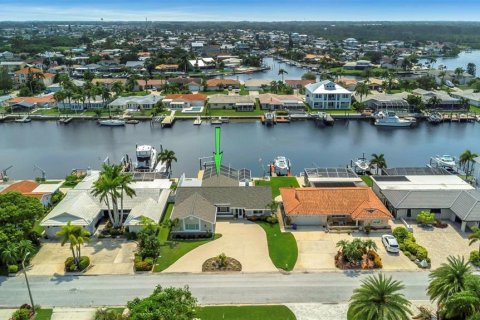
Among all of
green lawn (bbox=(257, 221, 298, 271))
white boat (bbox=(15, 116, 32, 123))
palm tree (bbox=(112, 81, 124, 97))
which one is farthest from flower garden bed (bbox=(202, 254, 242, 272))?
palm tree (bbox=(112, 81, 124, 97))

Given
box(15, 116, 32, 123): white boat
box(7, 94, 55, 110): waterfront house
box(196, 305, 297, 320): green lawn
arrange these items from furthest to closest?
1. box(7, 94, 55, 110): waterfront house
2. box(15, 116, 32, 123): white boat
3. box(196, 305, 297, 320): green lawn

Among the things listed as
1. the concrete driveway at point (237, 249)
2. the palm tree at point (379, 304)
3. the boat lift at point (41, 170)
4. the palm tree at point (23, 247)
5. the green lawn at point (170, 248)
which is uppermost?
the palm tree at point (379, 304)

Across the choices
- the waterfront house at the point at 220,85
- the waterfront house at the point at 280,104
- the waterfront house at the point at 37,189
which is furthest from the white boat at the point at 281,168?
the waterfront house at the point at 220,85

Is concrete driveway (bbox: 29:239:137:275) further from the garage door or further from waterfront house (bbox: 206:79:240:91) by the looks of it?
waterfront house (bbox: 206:79:240:91)

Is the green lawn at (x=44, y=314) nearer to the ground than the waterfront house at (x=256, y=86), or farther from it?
nearer to the ground

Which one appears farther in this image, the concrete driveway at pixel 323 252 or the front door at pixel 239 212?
the front door at pixel 239 212

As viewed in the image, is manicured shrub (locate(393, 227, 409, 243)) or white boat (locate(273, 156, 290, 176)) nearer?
manicured shrub (locate(393, 227, 409, 243))

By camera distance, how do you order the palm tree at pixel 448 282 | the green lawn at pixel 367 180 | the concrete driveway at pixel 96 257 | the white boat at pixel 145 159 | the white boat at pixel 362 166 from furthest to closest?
1. the white boat at pixel 145 159
2. the white boat at pixel 362 166
3. the green lawn at pixel 367 180
4. the concrete driveway at pixel 96 257
5. the palm tree at pixel 448 282

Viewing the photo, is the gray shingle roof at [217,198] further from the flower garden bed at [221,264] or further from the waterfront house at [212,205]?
the flower garden bed at [221,264]
